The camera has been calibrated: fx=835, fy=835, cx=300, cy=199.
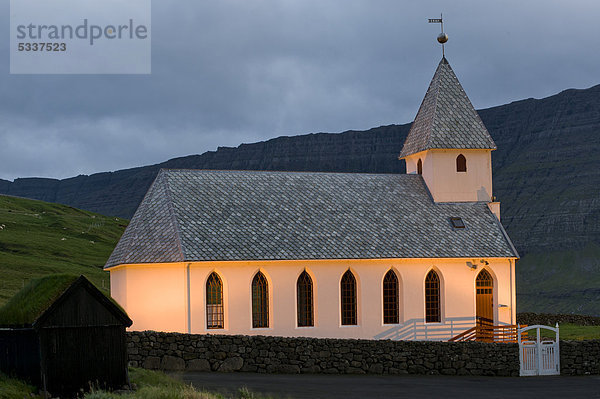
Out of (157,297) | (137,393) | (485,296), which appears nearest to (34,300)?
(137,393)

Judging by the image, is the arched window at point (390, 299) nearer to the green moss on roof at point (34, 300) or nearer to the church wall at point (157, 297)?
the church wall at point (157, 297)

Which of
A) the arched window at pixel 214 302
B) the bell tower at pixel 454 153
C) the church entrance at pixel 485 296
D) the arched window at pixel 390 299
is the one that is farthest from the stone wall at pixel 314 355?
the bell tower at pixel 454 153

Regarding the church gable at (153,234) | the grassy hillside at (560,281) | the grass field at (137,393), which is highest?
the church gable at (153,234)

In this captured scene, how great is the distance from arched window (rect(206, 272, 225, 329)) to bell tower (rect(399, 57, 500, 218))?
14.0 m

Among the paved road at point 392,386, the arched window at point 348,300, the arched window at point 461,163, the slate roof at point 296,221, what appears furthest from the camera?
the arched window at point 461,163

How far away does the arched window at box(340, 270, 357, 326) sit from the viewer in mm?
40656

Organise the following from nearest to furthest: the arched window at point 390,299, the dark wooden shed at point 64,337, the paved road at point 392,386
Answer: the dark wooden shed at point 64,337 < the paved road at point 392,386 < the arched window at point 390,299

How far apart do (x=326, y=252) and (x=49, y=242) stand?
192ft

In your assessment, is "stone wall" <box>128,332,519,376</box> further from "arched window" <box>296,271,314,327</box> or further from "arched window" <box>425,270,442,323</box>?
"arched window" <box>425,270,442,323</box>

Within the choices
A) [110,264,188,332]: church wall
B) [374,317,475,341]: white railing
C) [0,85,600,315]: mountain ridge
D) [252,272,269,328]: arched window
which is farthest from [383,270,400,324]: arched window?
[0,85,600,315]: mountain ridge

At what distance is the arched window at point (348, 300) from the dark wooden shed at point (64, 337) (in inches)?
775

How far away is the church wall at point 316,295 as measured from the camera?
37844 millimetres

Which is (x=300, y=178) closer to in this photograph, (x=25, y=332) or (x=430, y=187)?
(x=430, y=187)

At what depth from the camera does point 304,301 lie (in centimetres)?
3997
